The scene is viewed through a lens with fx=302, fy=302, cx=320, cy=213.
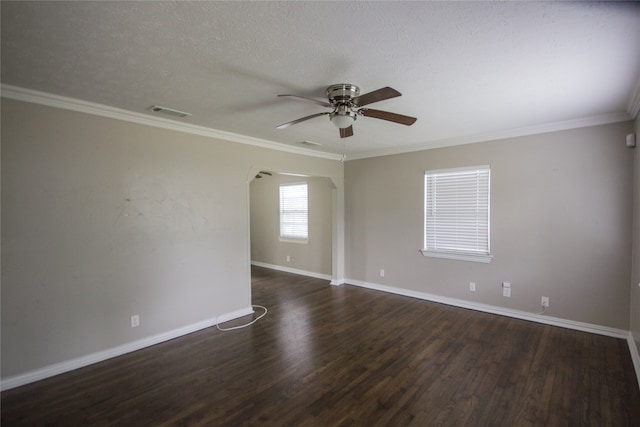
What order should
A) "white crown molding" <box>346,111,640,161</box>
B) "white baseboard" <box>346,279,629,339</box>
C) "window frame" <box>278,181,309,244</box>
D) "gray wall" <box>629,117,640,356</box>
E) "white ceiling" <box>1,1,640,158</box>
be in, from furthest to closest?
"window frame" <box>278,181,309,244</box>, "white baseboard" <box>346,279,629,339</box>, "white crown molding" <box>346,111,640,161</box>, "gray wall" <box>629,117,640,356</box>, "white ceiling" <box>1,1,640,158</box>

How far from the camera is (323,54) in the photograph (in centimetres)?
198

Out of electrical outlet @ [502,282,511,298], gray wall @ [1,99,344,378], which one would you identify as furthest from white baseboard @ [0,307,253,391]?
electrical outlet @ [502,282,511,298]

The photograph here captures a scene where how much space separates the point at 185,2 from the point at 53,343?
122 inches

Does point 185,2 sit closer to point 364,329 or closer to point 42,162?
point 42,162

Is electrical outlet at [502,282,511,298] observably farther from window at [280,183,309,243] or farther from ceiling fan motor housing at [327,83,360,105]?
window at [280,183,309,243]

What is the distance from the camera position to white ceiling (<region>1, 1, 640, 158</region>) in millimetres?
1575

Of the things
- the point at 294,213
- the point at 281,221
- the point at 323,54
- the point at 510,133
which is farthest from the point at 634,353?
the point at 281,221

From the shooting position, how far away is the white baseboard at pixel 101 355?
8.44ft

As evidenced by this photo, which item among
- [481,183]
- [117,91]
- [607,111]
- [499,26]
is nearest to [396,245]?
[481,183]

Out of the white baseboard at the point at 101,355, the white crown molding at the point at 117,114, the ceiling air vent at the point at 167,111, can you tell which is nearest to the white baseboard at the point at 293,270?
the white baseboard at the point at 101,355

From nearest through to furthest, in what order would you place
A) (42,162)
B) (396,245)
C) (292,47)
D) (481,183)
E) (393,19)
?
1. (393,19)
2. (292,47)
3. (42,162)
4. (481,183)
5. (396,245)

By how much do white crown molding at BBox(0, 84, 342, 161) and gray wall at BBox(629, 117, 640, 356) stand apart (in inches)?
162

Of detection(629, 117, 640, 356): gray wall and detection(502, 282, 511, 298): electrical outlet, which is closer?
detection(629, 117, 640, 356): gray wall

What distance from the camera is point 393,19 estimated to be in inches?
64.2
